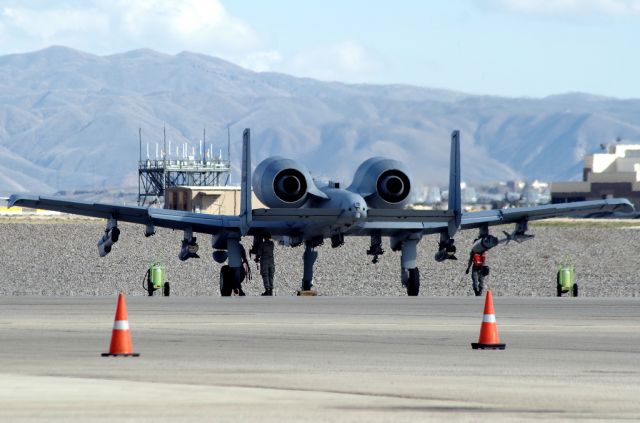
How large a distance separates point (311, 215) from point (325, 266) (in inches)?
851

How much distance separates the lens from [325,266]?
55.7m

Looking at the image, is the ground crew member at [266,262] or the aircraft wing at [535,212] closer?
the ground crew member at [266,262]

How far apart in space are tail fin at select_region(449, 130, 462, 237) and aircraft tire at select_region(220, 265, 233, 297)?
6.11 m

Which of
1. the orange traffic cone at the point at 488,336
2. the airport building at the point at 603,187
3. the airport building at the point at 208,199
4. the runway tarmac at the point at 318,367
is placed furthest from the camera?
the airport building at the point at 603,187

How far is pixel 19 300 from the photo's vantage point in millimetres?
33406

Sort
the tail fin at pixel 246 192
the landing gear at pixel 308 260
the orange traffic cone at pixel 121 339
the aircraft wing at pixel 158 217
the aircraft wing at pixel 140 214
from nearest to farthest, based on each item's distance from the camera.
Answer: the orange traffic cone at pixel 121 339
the tail fin at pixel 246 192
the aircraft wing at pixel 158 217
the aircraft wing at pixel 140 214
the landing gear at pixel 308 260

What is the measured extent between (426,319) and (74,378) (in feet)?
38.0

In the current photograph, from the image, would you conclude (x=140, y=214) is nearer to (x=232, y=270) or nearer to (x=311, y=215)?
(x=232, y=270)

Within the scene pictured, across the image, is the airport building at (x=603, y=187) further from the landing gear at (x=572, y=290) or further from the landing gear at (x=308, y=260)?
the landing gear at (x=308, y=260)

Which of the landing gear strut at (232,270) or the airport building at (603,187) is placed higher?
the airport building at (603,187)

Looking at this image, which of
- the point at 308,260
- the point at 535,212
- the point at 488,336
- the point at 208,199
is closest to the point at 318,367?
the point at 488,336

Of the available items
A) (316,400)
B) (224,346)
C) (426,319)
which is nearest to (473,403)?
(316,400)

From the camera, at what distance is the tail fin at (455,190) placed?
3569 centimetres

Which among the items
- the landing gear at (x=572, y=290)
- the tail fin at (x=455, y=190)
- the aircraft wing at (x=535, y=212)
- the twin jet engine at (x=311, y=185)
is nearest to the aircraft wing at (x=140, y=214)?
the twin jet engine at (x=311, y=185)
